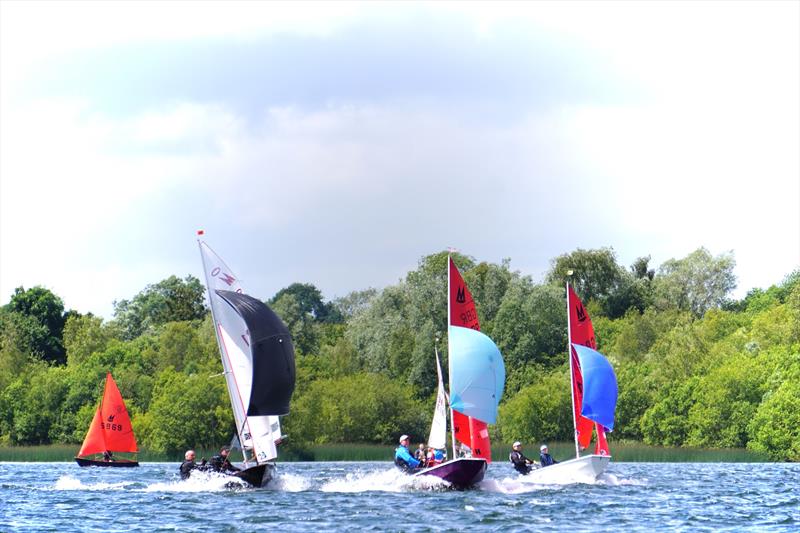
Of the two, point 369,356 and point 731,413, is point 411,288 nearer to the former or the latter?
point 369,356

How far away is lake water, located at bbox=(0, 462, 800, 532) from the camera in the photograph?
39.0 m

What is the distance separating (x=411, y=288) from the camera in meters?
117

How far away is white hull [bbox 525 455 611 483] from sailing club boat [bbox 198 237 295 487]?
9981mm

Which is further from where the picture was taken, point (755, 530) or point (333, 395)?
point (333, 395)

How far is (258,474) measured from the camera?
50375mm

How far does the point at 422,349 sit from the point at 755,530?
71.0 metres

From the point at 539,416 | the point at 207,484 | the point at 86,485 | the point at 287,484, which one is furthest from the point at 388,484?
the point at 539,416

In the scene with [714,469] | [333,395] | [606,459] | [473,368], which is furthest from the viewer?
[333,395]

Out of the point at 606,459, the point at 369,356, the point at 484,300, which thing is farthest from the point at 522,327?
the point at 606,459

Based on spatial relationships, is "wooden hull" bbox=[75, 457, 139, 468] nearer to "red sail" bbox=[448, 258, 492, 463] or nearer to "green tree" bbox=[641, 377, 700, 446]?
"green tree" bbox=[641, 377, 700, 446]

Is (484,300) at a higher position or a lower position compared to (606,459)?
higher

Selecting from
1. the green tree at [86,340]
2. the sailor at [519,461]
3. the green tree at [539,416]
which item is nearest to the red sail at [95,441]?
the green tree at [539,416]

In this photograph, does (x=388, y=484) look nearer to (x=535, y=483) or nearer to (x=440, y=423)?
(x=535, y=483)

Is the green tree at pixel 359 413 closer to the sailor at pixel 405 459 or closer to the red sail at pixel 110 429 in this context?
the red sail at pixel 110 429
